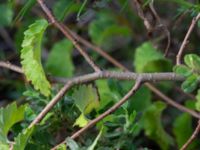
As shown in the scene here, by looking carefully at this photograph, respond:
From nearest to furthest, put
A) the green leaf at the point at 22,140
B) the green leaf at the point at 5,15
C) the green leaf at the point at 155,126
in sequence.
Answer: the green leaf at the point at 22,140, the green leaf at the point at 155,126, the green leaf at the point at 5,15

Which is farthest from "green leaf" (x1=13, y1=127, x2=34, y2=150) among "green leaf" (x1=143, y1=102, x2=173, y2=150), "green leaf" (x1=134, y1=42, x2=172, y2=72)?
"green leaf" (x1=134, y1=42, x2=172, y2=72)

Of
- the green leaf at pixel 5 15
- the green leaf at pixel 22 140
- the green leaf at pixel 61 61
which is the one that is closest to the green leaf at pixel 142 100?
the green leaf at pixel 61 61

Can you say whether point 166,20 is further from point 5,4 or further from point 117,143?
point 117,143

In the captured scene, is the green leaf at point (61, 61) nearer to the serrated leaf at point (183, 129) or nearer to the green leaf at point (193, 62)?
the serrated leaf at point (183, 129)

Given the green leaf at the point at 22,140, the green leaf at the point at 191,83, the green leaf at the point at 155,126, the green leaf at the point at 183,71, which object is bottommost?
the green leaf at the point at 155,126

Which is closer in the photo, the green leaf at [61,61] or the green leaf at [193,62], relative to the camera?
the green leaf at [193,62]

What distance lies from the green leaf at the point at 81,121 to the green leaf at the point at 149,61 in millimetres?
522

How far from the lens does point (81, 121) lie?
2.95 feet

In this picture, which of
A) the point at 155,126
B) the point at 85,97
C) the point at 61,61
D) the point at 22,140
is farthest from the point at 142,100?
the point at 22,140

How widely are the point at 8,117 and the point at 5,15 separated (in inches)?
31.5

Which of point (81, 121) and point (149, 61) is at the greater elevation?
point (81, 121)

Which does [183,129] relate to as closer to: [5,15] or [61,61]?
[61,61]

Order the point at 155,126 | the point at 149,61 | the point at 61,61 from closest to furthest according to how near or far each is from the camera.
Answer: the point at 155,126, the point at 149,61, the point at 61,61

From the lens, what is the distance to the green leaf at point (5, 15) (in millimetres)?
1622
